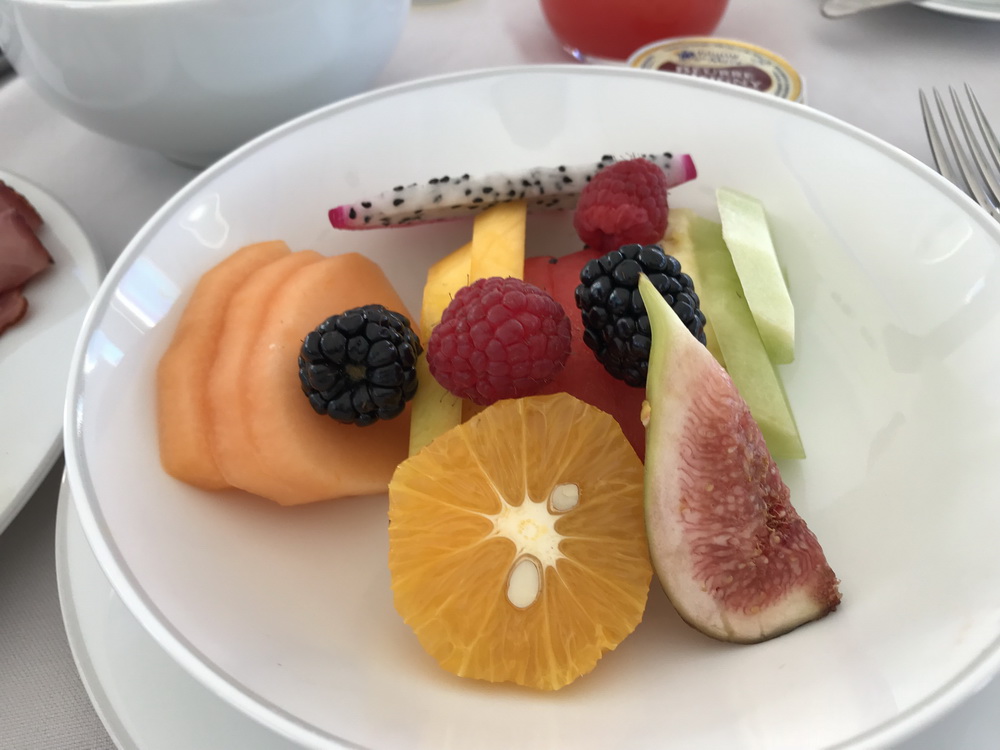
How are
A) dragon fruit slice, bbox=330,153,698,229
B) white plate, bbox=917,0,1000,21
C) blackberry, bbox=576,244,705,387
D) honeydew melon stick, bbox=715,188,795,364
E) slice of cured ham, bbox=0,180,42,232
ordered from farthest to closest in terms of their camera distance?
white plate, bbox=917,0,1000,21
slice of cured ham, bbox=0,180,42,232
dragon fruit slice, bbox=330,153,698,229
honeydew melon stick, bbox=715,188,795,364
blackberry, bbox=576,244,705,387

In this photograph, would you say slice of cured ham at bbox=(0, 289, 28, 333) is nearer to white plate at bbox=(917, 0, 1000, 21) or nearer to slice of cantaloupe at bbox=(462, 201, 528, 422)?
slice of cantaloupe at bbox=(462, 201, 528, 422)

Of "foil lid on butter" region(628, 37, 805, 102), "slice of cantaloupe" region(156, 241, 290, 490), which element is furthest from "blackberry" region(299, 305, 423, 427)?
"foil lid on butter" region(628, 37, 805, 102)

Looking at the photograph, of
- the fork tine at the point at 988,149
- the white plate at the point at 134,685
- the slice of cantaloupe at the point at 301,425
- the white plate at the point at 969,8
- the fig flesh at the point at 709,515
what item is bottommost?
the white plate at the point at 134,685

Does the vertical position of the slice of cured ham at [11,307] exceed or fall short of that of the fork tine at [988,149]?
it falls short

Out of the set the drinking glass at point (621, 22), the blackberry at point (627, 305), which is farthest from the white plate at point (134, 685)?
the drinking glass at point (621, 22)

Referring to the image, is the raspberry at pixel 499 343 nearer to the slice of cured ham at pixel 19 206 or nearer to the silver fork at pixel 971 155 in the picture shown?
the silver fork at pixel 971 155
